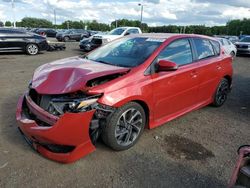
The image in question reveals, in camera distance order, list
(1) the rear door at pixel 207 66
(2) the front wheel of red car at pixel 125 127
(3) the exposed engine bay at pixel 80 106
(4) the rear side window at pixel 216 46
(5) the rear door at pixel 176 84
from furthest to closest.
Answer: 1. (4) the rear side window at pixel 216 46
2. (1) the rear door at pixel 207 66
3. (5) the rear door at pixel 176 84
4. (2) the front wheel of red car at pixel 125 127
5. (3) the exposed engine bay at pixel 80 106

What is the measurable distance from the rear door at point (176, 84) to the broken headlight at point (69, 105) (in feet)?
3.74

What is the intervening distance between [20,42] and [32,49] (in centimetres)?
81

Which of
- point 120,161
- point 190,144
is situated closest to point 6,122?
point 120,161

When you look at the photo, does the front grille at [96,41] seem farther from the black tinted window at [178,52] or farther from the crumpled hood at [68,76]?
the crumpled hood at [68,76]

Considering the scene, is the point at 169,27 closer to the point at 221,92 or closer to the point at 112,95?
the point at 221,92

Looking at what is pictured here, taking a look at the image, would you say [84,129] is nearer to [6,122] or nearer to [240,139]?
[6,122]

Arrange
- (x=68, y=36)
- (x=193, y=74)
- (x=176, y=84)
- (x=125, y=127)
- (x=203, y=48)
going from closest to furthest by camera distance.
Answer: (x=125, y=127) < (x=176, y=84) < (x=193, y=74) < (x=203, y=48) < (x=68, y=36)

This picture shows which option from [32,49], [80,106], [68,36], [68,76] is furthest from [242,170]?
[68,36]

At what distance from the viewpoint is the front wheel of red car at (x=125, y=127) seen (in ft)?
11.0

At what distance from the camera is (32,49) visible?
14.7m

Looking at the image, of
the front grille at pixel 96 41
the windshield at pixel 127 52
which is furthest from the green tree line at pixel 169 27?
the windshield at pixel 127 52

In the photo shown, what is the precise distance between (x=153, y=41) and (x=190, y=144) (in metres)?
1.80

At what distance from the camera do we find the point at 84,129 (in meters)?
3.08

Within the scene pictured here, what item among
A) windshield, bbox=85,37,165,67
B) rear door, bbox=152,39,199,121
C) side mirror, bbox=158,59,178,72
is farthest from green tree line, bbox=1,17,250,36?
side mirror, bbox=158,59,178,72
